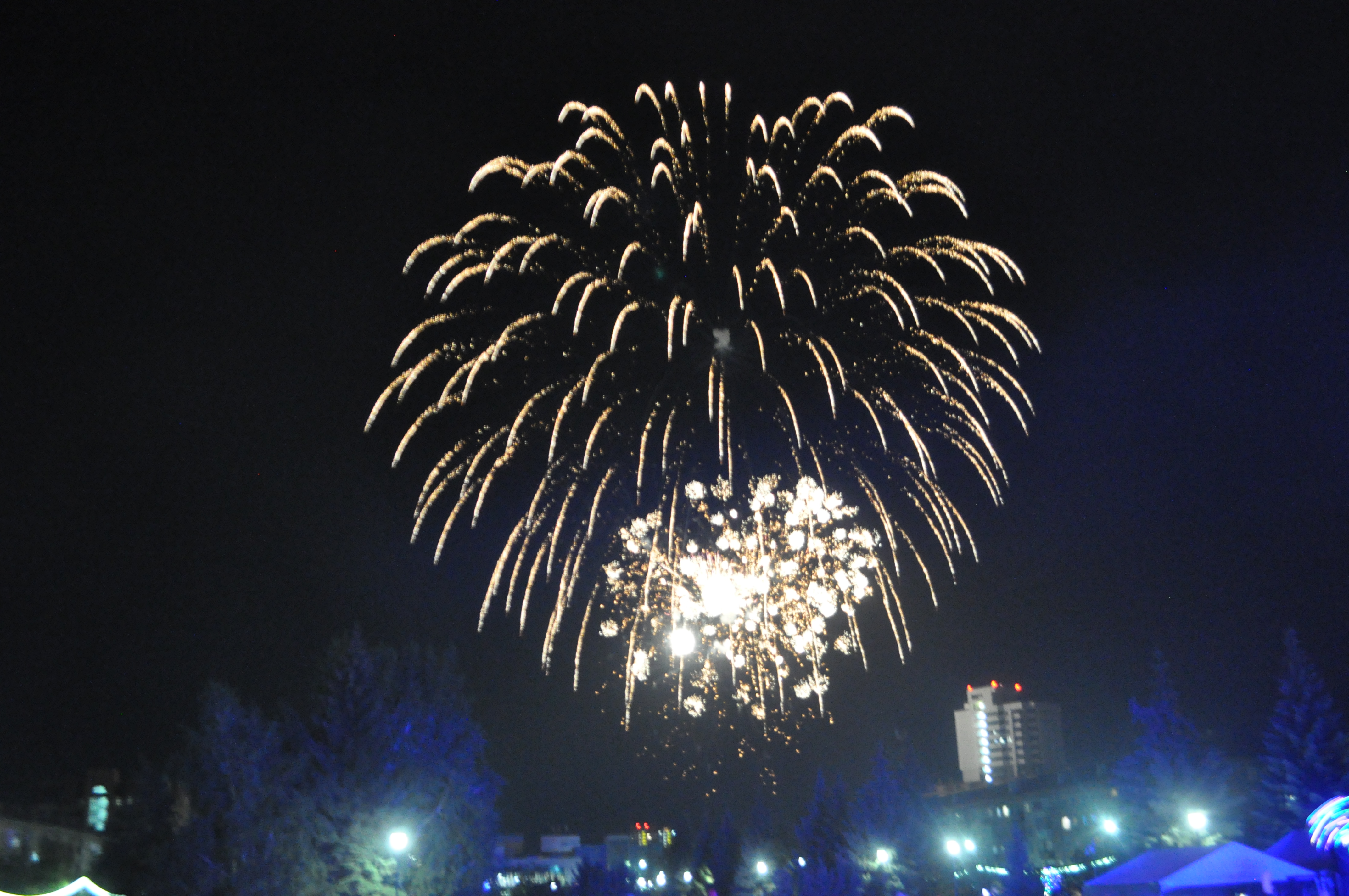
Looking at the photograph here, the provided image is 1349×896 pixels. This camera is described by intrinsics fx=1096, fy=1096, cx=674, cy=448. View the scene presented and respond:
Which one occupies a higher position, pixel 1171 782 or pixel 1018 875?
pixel 1171 782

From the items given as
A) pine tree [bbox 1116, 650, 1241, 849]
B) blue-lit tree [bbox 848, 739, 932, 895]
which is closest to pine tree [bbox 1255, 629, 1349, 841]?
pine tree [bbox 1116, 650, 1241, 849]

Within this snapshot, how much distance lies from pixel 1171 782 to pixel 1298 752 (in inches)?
294

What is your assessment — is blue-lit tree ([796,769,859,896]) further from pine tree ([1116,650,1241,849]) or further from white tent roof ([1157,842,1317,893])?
white tent roof ([1157,842,1317,893])

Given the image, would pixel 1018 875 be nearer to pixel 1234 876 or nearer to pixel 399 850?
pixel 1234 876

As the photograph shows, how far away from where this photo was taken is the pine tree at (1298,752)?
45.0m

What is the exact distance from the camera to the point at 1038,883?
134 ft

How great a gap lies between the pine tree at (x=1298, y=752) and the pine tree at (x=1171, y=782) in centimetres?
432

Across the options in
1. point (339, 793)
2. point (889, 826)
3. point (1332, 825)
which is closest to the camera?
point (1332, 825)

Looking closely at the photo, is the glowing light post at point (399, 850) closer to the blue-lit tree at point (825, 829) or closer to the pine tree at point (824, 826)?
the blue-lit tree at point (825, 829)

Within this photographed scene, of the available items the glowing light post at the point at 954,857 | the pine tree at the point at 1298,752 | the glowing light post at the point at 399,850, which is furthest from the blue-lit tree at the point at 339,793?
the pine tree at the point at 1298,752

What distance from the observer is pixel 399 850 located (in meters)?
40.4

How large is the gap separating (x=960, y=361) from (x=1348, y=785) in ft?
105

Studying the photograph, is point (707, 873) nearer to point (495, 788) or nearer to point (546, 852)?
point (495, 788)

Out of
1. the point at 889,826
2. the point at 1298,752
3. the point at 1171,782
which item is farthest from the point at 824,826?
the point at 1298,752
